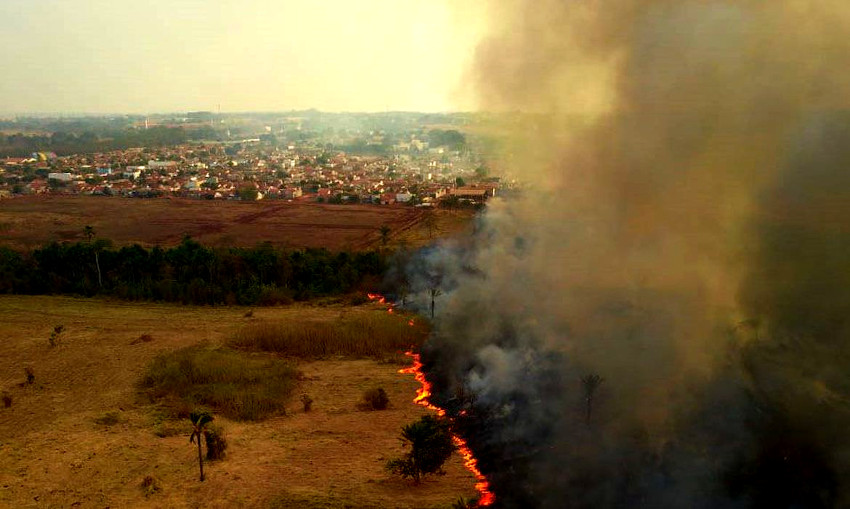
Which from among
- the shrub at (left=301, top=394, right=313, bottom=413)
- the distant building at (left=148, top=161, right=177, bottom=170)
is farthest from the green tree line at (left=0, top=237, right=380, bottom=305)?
the distant building at (left=148, top=161, right=177, bottom=170)

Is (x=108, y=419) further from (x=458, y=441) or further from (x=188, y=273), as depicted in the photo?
(x=188, y=273)

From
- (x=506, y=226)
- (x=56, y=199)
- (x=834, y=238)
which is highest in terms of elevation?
(x=834, y=238)

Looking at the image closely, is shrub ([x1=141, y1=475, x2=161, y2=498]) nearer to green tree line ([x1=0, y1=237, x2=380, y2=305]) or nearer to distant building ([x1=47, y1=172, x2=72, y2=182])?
green tree line ([x1=0, y1=237, x2=380, y2=305])

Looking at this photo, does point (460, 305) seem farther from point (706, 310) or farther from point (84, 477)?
point (84, 477)

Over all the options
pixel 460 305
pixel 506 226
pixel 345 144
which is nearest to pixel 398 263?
pixel 506 226

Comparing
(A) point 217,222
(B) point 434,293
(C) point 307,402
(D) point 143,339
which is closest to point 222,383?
(C) point 307,402

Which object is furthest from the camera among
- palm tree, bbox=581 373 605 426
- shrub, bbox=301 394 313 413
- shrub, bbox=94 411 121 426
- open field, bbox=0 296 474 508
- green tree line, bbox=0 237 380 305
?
green tree line, bbox=0 237 380 305
